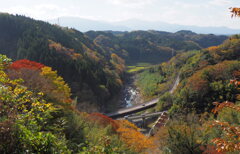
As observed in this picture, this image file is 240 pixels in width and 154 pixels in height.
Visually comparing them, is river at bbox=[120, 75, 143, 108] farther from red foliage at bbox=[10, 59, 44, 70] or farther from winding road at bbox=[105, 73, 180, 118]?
red foliage at bbox=[10, 59, 44, 70]

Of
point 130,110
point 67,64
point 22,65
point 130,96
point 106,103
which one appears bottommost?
point 130,96

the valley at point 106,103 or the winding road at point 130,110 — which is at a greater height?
the valley at point 106,103

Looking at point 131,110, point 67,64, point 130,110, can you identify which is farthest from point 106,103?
point 67,64

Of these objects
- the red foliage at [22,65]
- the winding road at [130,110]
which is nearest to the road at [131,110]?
the winding road at [130,110]

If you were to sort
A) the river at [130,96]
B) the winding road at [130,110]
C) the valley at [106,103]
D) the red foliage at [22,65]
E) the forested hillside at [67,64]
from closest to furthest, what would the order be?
1. the valley at [106,103]
2. the red foliage at [22,65]
3. the winding road at [130,110]
4. the forested hillside at [67,64]
5. the river at [130,96]

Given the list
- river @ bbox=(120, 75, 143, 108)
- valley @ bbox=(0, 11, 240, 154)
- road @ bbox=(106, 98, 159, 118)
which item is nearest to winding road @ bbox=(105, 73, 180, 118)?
road @ bbox=(106, 98, 159, 118)

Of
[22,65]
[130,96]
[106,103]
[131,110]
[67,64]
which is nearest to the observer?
[22,65]

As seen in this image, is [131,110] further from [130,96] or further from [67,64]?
[67,64]

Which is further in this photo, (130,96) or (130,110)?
(130,96)

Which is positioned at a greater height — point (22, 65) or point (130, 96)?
point (22, 65)

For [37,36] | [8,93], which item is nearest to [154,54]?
[37,36]

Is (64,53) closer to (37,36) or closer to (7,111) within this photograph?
(37,36)

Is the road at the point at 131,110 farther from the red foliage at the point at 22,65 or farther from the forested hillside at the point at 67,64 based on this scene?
the red foliage at the point at 22,65

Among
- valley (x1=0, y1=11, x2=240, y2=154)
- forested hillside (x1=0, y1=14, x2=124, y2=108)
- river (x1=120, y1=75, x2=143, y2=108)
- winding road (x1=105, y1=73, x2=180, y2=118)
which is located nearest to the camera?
valley (x1=0, y1=11, x2=240, y2=154)
